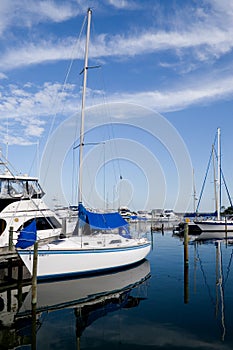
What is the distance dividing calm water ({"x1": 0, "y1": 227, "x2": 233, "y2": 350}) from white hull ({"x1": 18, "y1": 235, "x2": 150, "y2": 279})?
0.68m

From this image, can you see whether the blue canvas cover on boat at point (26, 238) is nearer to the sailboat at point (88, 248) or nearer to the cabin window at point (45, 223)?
the sailboat at point (88, 248)

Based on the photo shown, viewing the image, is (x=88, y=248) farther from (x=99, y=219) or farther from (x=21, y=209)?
(x=21, y=209)

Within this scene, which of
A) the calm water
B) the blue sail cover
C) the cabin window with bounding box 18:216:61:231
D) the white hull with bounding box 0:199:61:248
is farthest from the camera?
the cabin window with bounding box 18:216:61:231

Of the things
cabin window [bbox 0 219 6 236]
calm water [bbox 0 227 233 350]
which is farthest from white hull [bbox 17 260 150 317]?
cabin window [bbox 0 219 6 236]

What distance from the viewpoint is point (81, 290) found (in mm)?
16172

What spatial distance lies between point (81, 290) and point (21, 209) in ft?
29.5

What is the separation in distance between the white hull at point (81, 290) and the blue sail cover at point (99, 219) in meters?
3.18

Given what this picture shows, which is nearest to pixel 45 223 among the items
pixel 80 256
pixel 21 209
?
pixel 21 209

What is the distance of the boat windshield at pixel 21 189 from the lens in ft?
75.8

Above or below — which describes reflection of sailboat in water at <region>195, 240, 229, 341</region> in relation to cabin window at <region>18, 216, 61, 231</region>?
below

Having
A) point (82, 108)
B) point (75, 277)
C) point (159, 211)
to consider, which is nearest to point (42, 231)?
point (75, 277)

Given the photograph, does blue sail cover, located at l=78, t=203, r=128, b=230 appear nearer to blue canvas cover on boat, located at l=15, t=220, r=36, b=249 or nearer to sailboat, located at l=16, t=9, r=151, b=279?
sailboat, located at l=16, t=9, r=151, b=279

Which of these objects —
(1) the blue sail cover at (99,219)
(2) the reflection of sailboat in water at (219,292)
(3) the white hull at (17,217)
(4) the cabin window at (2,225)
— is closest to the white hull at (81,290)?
(1) the blue sail cover at (99,219)

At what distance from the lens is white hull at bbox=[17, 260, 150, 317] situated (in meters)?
14.2
